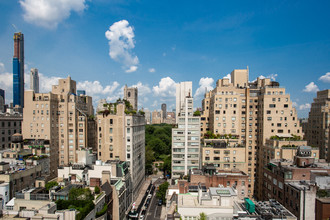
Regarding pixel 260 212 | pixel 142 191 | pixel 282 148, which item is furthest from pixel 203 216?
pixel 142 191

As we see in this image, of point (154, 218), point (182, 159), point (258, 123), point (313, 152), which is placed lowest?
point (154, 218)

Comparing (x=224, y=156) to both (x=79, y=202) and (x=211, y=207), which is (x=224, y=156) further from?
(x=79, y=202)

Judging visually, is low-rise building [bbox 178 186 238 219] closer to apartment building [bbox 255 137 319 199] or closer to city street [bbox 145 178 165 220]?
apartment building [bbox 255 137 319 199]

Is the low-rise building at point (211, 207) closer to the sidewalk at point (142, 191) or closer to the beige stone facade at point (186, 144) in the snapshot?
the beige stone facade at point (186, 144)

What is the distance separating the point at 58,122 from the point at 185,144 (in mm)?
48608

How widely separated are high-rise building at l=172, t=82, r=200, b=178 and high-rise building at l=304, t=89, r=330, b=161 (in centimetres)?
5283

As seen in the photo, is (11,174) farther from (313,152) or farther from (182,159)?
(313,152)

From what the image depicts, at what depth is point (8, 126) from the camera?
83688 mm

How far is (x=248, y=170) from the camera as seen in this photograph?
2948 inches

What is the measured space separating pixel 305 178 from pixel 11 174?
208 feet

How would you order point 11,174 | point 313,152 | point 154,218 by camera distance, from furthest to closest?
point 154,218 → point 313,152 → point 11,174

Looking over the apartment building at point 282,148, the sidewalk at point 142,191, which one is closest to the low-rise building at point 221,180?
the apartment building at point 282,148

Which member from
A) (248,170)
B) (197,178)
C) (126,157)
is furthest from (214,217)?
(248,170)

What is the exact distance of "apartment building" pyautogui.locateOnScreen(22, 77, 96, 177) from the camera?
7375 cm
